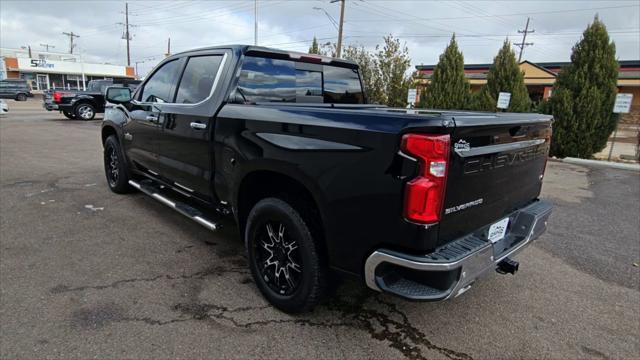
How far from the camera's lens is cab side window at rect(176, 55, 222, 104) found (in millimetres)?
3512

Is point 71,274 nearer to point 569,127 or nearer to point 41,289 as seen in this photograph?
point 41,289

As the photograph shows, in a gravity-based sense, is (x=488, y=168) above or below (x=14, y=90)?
above

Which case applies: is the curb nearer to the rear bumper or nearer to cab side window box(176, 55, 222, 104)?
the rear bumper

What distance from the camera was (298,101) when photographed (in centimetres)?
368

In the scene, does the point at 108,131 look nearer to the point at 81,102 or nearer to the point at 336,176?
the point at 336,176

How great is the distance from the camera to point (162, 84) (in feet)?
14.2

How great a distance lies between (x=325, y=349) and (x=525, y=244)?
1556 mm

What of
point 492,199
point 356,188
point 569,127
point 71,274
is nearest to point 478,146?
point 492,199

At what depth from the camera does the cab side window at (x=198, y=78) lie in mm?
3512

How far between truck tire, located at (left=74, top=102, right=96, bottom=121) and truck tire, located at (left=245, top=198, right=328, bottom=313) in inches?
703

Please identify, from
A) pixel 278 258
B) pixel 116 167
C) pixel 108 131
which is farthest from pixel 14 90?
pixel 278 258

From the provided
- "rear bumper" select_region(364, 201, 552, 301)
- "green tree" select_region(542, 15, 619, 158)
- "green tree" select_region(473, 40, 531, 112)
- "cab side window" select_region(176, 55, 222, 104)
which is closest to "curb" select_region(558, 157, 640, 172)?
"green tree" select_region(542, 15, 619, 158)

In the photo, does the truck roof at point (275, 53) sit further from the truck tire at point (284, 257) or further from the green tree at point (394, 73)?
the green tree at point (394, 73)

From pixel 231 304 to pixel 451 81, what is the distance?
1314 cm
